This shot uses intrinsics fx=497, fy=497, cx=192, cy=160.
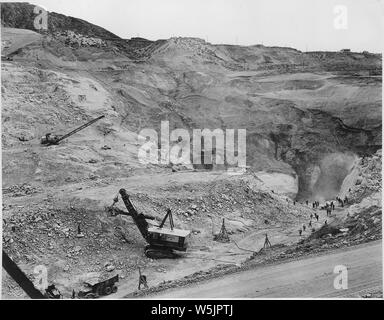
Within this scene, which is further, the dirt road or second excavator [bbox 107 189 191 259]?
second excavator [bbox 107 189 191 259]

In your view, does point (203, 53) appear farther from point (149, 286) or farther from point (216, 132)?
point (149, 286)

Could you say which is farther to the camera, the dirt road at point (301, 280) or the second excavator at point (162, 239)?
the second excavator at point (162, 239)

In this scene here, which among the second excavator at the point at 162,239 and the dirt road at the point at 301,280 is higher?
the second excavator at the point at 162,239

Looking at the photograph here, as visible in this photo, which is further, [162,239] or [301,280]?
[162,239]

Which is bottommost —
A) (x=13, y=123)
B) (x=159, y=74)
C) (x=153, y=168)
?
(x=153, y=168)

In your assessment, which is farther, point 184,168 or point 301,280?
point 184,168

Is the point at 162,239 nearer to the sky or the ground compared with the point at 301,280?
nearer to the sky

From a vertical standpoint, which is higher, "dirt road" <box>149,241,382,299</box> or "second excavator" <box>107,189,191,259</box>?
"second excavator" <box>107,189,191,259</box>
